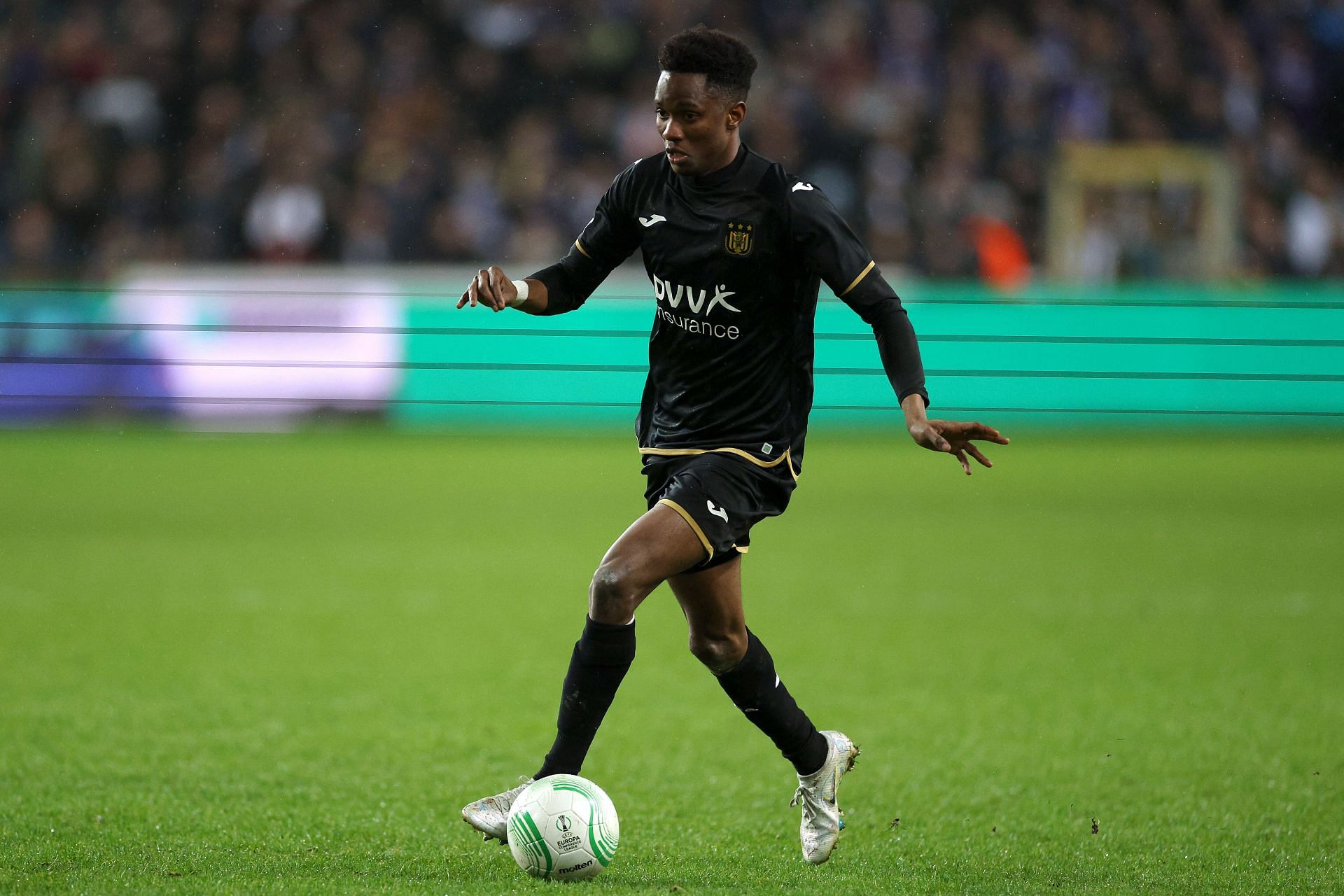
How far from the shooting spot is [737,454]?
4.27m

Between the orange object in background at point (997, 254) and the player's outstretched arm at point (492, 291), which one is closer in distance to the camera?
the player's outstretched arm at point (492, 291)

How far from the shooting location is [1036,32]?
734 inches

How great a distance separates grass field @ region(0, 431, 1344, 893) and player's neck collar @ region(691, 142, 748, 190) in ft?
5.97

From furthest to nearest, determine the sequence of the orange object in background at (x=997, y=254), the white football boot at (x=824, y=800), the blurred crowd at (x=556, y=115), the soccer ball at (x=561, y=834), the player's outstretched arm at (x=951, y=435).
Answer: the blurred crowd at (x=556, y=115)
the orange object in background at (x=997, y=254)
the white football boot at (x=824, y=800)
the soccer ball at (x=561, y=834)
the player's outstretched arm at (x=951, y=435)

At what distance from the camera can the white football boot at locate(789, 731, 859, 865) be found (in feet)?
14.0

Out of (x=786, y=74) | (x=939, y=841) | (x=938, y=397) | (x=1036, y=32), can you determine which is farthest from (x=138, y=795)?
(x=1036, y=32)

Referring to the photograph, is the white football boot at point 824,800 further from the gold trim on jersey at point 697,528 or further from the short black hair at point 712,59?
the short black hair at point 712,59

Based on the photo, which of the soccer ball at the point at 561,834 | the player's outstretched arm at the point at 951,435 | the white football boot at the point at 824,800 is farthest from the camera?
the white football boot at the point at 824,800

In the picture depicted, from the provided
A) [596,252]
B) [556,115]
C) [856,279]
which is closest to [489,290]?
[596,252]

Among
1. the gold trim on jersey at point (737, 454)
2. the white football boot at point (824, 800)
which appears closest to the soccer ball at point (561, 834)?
the white football boot at point (824, 800)

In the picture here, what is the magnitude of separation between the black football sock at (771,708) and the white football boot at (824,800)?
0.12 feet

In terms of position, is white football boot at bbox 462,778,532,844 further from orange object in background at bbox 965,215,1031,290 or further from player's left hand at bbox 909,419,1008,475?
orange object in background at bbox 965,215,1031,290

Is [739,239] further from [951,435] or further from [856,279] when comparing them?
[951,435]

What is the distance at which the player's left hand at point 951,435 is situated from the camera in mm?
3779
